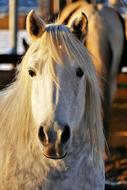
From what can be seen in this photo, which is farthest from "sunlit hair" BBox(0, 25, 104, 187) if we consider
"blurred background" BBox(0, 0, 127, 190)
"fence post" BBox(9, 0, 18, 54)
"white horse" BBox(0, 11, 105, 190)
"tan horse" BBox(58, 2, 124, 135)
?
"fence post" BBox(9, 0, 18, 54)

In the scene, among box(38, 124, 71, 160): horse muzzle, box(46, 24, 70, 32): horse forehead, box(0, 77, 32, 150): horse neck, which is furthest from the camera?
box(0, 77, 32, 150): horse neck

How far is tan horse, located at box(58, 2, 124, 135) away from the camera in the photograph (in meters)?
5.35

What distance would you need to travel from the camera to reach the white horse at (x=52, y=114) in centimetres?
263

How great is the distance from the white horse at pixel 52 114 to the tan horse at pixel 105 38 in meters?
2.24

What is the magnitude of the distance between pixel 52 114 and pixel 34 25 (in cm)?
50

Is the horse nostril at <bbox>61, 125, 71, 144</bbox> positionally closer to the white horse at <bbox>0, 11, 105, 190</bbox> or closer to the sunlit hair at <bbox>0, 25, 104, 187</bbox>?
the white horse at <bbox>0, 11, 105, 190</bbox>

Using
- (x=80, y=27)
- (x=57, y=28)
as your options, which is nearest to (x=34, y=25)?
(x=57, y=28)

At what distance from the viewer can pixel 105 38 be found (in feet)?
18.5

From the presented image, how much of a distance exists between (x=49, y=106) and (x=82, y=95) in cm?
25

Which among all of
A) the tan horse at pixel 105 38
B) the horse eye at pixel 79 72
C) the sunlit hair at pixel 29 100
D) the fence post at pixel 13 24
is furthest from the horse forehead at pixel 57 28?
the fence post at pixel 13 24

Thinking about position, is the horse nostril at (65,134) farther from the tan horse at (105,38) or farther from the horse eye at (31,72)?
the tan horse at (105,38)

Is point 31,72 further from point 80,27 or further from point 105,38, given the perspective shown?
point 105,38

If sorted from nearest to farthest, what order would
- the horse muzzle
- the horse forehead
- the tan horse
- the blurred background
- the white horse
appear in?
the horse muzzle < the white horse < the horse forehead < the blurred background < the tan horse

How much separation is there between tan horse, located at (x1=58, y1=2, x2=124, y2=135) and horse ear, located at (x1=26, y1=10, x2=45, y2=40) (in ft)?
7.74
